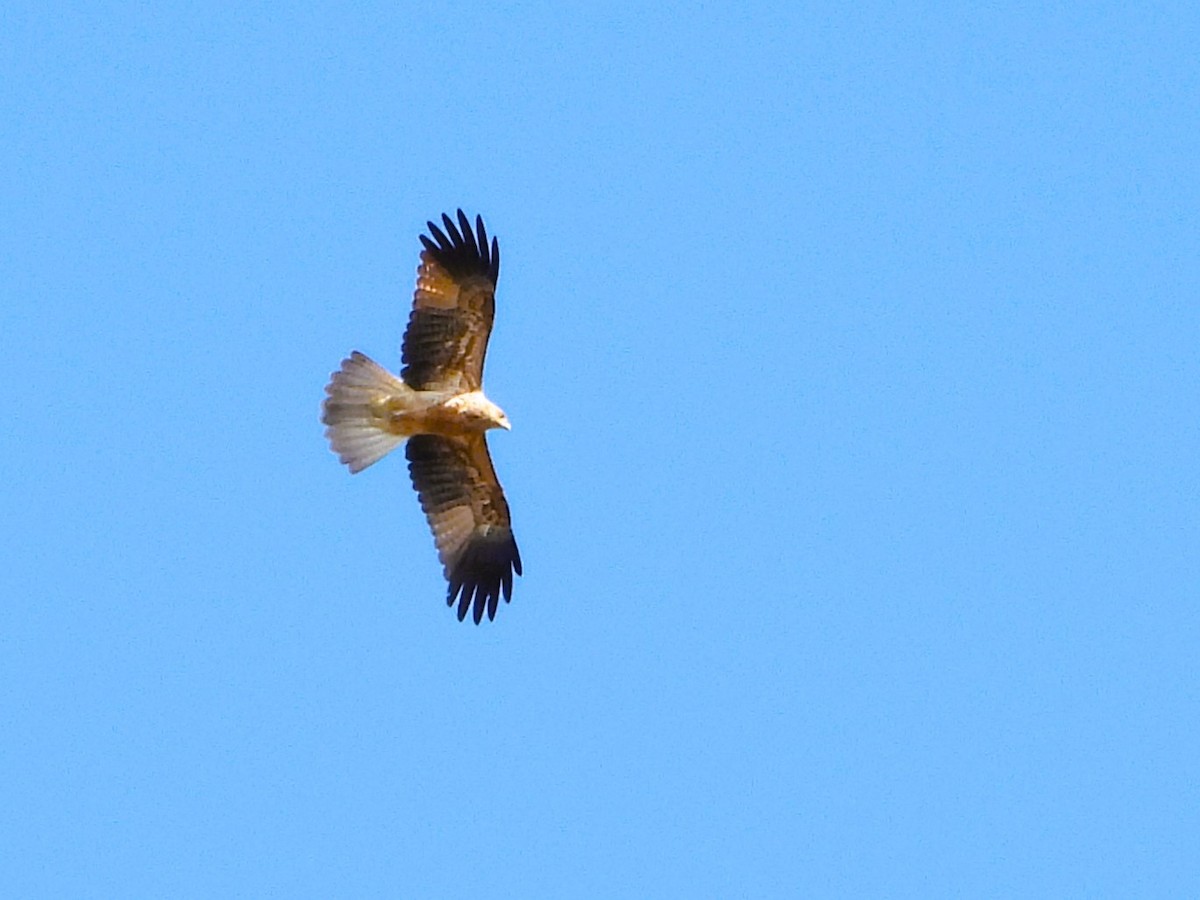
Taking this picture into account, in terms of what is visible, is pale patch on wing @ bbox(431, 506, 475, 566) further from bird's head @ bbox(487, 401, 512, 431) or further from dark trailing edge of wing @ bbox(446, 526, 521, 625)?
bird's head @ bbox(487, 401, 512, 431)

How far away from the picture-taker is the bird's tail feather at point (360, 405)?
13906mm

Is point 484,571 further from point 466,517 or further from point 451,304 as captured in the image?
point 451,304

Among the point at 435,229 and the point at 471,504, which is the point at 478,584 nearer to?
the point at 471,504

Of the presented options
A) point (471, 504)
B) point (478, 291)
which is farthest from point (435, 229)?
point (471, 504)

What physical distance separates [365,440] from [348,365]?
1.43ft

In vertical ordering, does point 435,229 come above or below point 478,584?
above

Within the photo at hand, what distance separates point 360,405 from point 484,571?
1354 millimetres

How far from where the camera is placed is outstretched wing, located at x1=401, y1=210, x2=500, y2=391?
13.8m

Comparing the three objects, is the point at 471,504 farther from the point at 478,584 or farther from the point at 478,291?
the point at 478,291

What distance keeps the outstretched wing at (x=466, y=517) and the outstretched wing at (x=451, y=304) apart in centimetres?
56

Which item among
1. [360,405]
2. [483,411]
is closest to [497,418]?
[483,411]

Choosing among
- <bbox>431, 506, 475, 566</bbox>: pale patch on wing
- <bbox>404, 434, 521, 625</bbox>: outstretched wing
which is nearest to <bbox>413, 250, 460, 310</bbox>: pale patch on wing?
<bbox>404, 434, 521, 625</bbox>: outstretched wing

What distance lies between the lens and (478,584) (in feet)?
47.9

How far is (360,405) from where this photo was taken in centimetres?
1394
